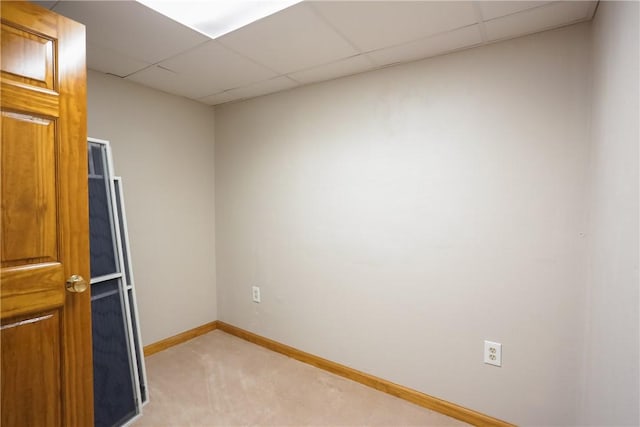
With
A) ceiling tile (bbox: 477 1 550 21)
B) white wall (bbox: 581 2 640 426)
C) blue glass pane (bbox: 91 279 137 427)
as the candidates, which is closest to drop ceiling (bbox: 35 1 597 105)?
ceiling tile (bbox: 477 1 550 21)

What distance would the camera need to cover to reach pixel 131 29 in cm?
169

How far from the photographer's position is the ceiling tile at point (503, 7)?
146cm

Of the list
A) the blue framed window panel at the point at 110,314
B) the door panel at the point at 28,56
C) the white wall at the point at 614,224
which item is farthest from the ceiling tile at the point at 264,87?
the white wall at the point at 614,224

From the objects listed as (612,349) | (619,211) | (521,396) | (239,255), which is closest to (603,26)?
(619,211)

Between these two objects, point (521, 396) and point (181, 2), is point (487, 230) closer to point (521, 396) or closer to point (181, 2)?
point (521, 396)

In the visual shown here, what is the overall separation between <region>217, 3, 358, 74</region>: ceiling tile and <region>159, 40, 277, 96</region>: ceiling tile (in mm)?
90

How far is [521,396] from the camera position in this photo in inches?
70.2

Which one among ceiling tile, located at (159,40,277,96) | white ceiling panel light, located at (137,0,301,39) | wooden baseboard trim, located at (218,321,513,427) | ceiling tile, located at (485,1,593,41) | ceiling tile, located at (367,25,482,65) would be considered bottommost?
wooden baseboard trim, located at (218,321,513,427)

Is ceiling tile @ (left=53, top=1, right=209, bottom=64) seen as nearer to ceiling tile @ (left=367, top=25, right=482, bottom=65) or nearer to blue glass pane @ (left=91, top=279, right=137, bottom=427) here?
ceiling tile @ (left=367, top=25, right=482, bottom=65)

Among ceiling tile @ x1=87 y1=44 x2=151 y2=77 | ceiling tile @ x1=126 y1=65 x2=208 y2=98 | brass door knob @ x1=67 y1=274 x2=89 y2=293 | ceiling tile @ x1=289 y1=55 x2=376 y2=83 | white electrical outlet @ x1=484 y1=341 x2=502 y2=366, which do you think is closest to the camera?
brass door knob @ x1=67 y1=274 x2=89 y2=293

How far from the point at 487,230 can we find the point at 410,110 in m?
0.85

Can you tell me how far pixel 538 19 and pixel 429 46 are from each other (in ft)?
1.66

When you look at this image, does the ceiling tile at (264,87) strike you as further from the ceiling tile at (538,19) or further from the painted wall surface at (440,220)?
the ceiling tile at (538,19)

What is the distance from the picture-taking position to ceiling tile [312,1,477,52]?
149 cm
